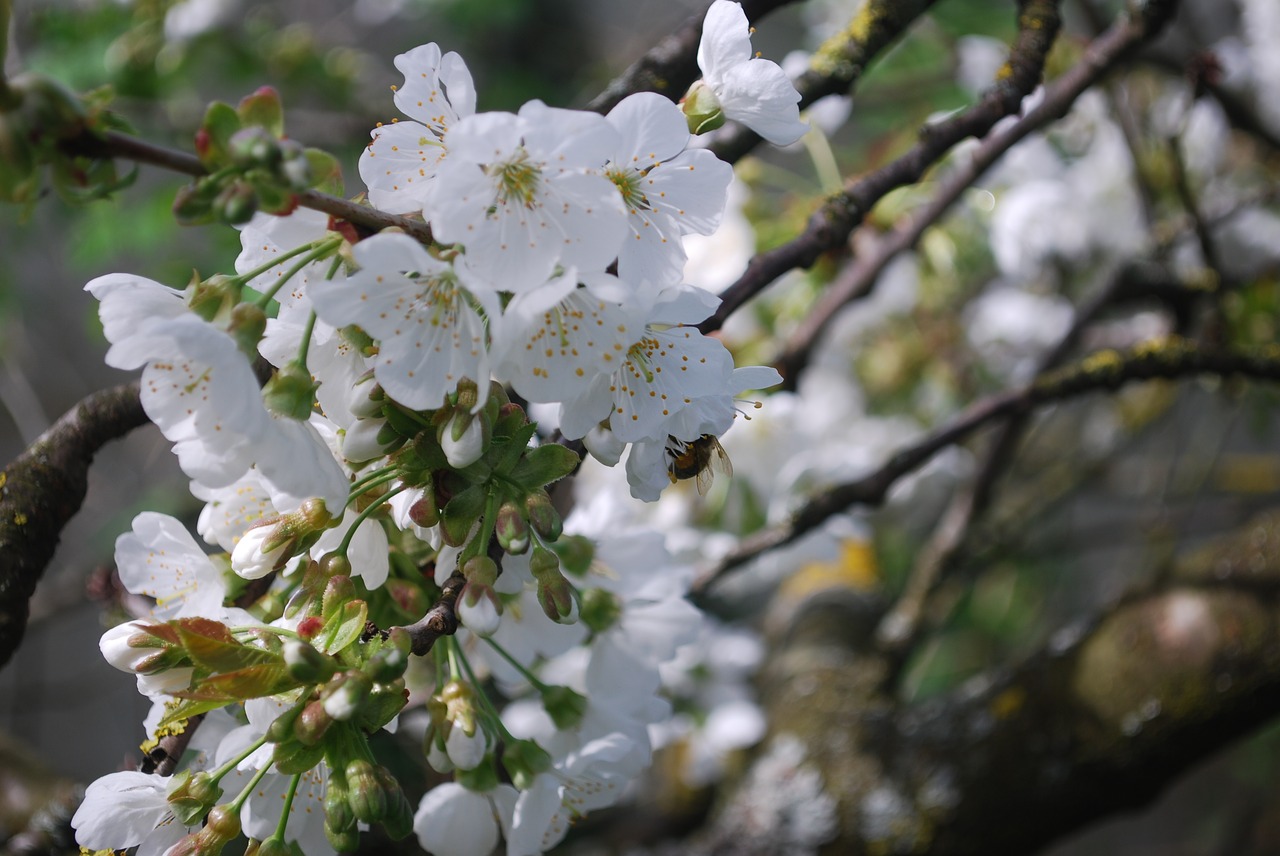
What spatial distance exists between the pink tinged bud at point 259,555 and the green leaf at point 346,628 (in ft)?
0.24

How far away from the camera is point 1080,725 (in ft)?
4.66

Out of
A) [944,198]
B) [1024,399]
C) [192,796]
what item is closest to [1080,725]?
[1024,399]

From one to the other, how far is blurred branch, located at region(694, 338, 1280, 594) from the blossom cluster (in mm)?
523

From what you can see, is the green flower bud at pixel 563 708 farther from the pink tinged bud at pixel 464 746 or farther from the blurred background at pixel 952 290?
the blurred background at pixel 952 290

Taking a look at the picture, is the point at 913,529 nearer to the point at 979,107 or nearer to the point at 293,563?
the point at 979,107

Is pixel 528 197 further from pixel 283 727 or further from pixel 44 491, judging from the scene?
pixel 44 491

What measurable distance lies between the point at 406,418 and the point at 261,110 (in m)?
0.24

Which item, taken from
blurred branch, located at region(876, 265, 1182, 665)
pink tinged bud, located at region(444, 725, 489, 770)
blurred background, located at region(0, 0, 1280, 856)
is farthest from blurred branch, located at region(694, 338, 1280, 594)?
pink tinged bud, located at region(444, 725, 489, 770)

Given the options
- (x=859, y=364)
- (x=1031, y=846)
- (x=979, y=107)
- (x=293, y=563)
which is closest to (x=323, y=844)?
(x=293, y=563)

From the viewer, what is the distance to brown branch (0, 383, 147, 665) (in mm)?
895

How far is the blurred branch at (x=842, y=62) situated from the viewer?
1.04 metres

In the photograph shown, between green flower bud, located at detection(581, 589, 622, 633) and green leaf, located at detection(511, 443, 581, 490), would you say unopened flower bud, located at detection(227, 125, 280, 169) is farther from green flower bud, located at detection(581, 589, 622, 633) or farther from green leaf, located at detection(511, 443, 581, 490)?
green flower bud, located at detection(581, 589, 622, 633)

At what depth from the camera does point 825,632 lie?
216 centimetres


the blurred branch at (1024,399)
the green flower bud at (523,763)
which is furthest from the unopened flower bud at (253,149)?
the blurred branch at (1024,399)
